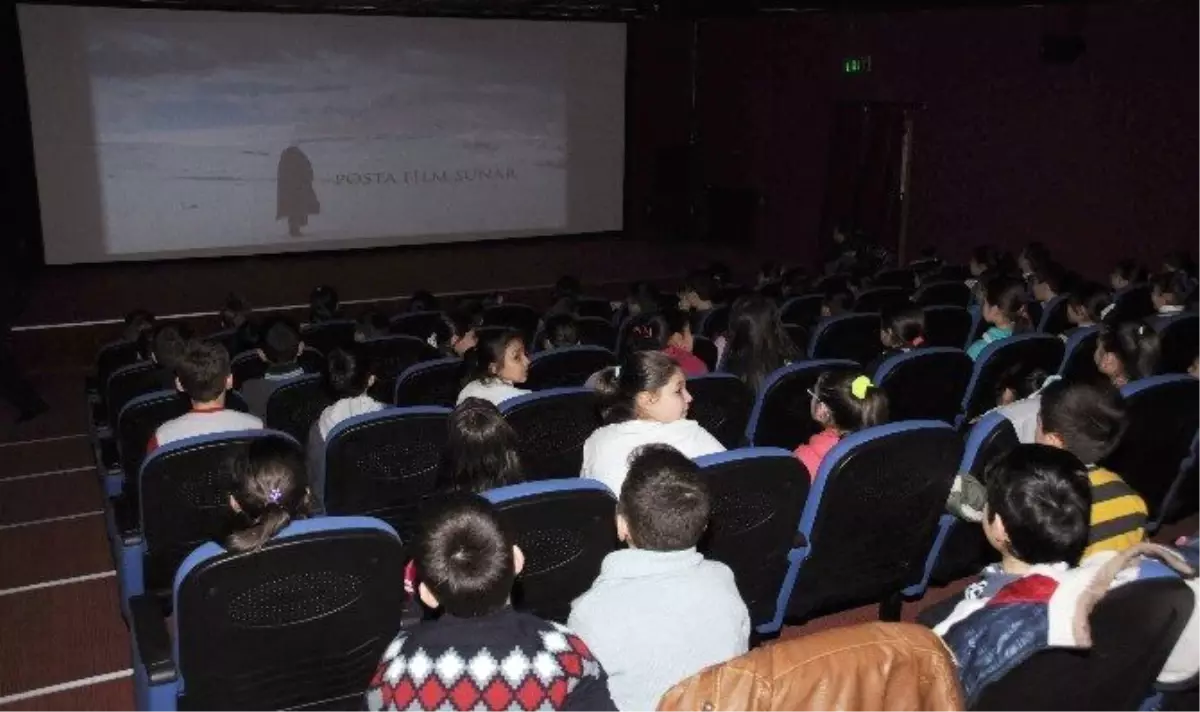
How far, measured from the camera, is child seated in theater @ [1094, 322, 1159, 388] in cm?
421

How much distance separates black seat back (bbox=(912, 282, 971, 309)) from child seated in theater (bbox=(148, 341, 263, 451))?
480 centimetres

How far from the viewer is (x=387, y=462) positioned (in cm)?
353

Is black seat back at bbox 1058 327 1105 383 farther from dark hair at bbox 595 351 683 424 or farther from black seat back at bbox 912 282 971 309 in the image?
dark hair at bbox 595 351 683 424

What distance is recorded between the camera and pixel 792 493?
3.05 meters

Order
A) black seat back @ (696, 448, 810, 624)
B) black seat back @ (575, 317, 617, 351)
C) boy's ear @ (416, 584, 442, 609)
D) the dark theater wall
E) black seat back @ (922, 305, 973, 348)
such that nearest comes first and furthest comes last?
boy's ear @ (416, 584, 442, 609) < black seat back @ (696, 448, 810, 624) < black seat back @ (922, 305, 973, 348) < black seat back @ (575, 317, 617, 351) < the dark theater wall

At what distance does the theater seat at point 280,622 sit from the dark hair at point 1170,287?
16.4 feet

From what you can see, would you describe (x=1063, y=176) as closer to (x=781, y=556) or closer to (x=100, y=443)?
(x=781, y=556)

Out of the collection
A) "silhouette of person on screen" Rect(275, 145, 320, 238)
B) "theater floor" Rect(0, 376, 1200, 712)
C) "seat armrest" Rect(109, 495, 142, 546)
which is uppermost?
"silhouette of person on screen" Rect(275, 145, 320, 238)

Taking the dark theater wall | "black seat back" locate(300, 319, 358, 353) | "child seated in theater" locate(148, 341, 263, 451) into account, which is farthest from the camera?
the dark theater wall

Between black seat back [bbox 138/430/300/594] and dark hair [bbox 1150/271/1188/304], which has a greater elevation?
dark hair [bbox 1150/271/1188/304]

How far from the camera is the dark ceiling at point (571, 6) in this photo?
910 centimetres

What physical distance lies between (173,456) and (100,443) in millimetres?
1489

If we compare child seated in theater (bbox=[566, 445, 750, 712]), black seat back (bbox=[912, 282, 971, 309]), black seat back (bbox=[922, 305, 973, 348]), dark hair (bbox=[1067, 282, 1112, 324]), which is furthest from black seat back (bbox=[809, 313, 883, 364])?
child seated in theater (bbox=[566, 445, 750, 712])

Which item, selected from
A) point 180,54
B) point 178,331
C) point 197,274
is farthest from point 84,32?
A: point 178,331
